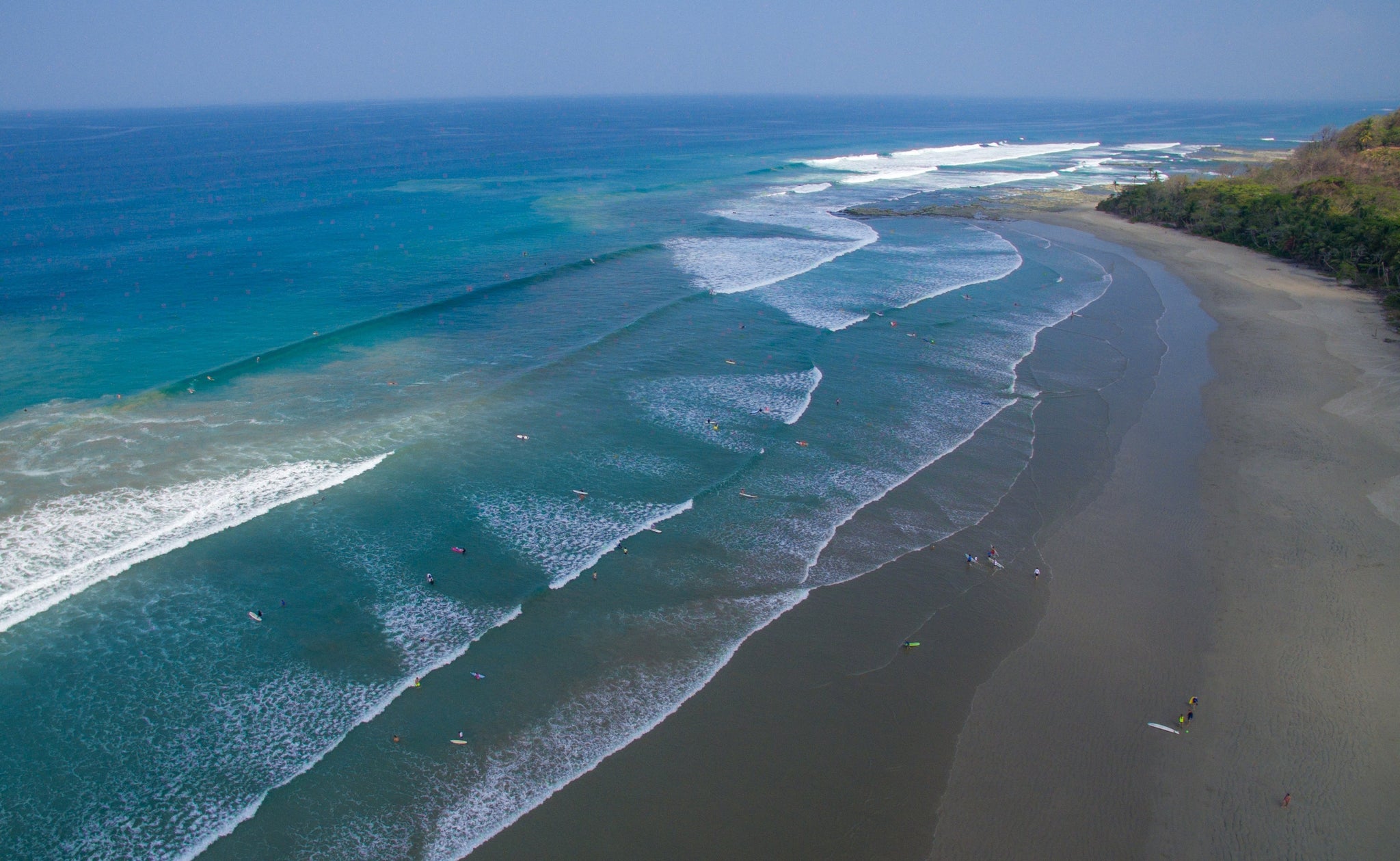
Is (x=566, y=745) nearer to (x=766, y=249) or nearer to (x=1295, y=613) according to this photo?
(x=1295, y=613)

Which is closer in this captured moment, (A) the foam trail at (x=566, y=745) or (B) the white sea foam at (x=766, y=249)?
(A) the foam trail at (x=566, y=745)

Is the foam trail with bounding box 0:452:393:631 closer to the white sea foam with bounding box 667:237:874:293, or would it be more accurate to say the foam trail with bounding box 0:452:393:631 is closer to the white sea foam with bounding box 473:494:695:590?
the white sea foam with bounding box 473:494:695:590

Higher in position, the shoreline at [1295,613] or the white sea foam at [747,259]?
the white sea foam at [747,259]

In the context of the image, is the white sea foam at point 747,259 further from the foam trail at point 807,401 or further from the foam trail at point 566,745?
the foam trail at point 566,745

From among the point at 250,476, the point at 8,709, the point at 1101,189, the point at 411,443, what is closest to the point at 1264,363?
the point at 411,443

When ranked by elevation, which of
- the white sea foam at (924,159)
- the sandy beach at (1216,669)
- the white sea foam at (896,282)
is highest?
the white sea foam at (924,159)

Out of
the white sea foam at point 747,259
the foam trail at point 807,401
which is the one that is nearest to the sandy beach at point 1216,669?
the foam trail at point 807,401

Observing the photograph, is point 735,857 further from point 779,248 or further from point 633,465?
point 779,248

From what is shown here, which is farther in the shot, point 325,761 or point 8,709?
point 8,709

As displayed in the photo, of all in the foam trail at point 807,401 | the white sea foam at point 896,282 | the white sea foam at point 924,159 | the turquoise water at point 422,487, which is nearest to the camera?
the turquoise water at point 422,487
